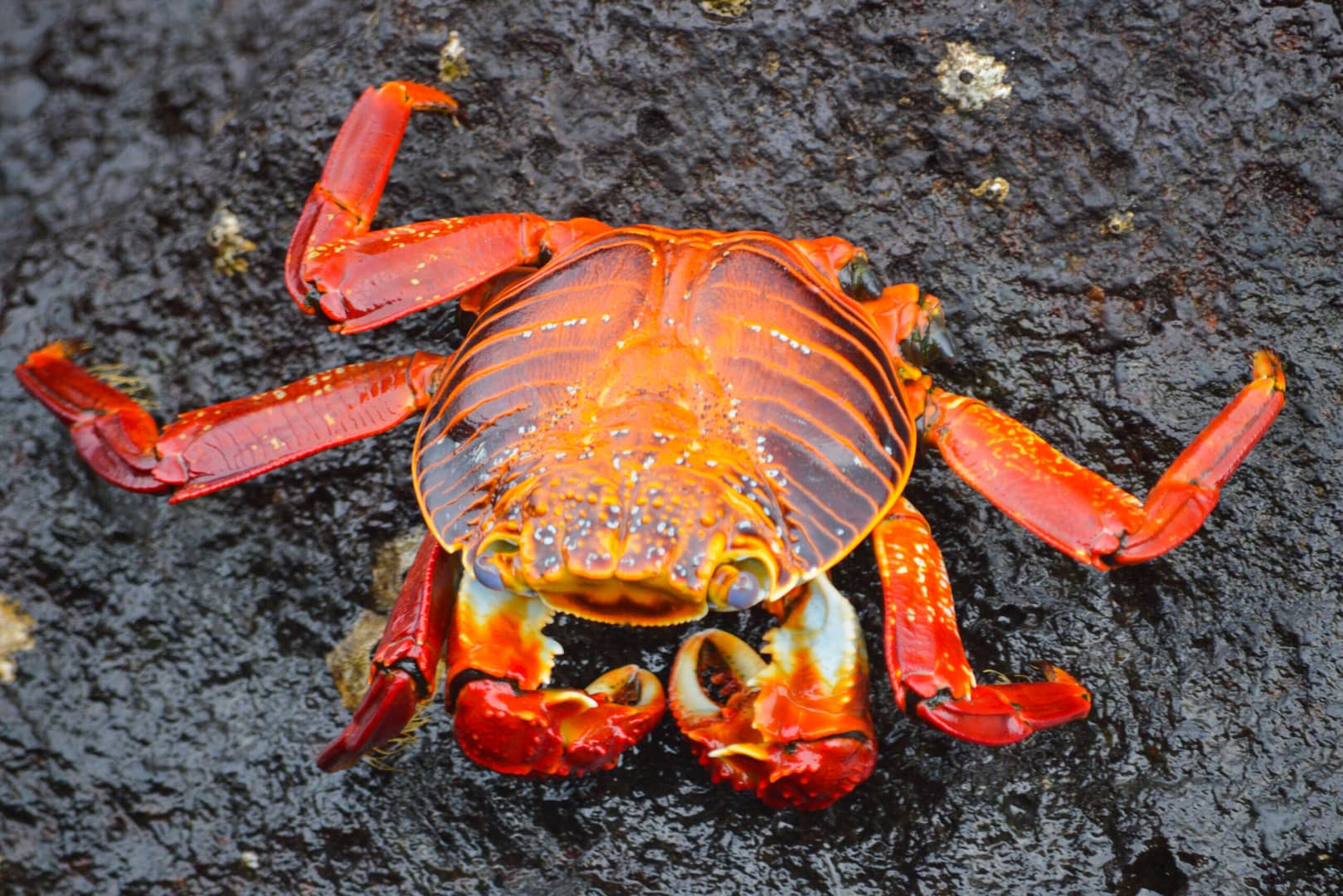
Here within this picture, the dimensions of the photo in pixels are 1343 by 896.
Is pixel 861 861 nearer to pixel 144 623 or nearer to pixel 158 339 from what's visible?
pixel 144 623

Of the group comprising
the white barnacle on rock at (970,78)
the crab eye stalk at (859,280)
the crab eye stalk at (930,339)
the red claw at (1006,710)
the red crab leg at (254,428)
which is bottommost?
the red claw at (1006,710)

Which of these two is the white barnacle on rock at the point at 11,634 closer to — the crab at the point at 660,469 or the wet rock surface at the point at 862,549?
the wet rock surface at the point at 862,549

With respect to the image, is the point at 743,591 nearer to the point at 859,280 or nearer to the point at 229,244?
the point at 859,280

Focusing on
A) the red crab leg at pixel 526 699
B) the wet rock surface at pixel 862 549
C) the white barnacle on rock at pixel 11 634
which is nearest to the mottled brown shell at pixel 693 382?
the red crab leg at pixel 526 699

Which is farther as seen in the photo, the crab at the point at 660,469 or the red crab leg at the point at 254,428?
the red crab leg at the point at 254,428

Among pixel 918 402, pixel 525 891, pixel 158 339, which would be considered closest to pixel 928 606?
pixel 918 402

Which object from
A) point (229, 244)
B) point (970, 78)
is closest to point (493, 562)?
point (229, 244)

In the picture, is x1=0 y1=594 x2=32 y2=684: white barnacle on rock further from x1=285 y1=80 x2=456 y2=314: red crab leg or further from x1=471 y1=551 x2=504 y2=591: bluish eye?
x1=471 y1=551 x2=504 y2=591: bluish eye
